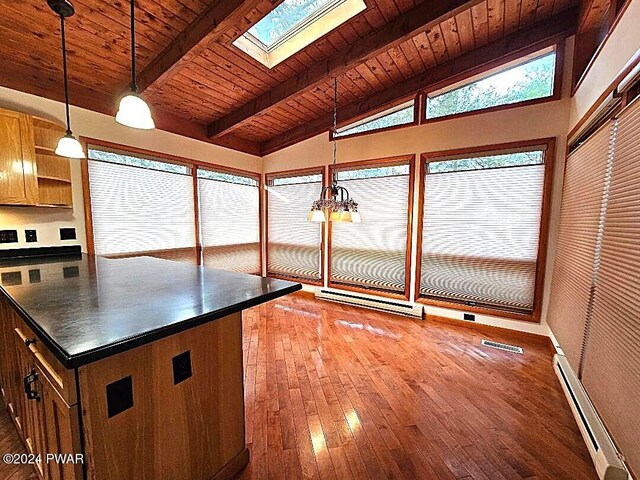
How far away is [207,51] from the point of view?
2.70 metres

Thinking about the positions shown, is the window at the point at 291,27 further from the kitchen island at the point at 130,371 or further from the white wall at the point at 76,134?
the kitchen island at the point at 130,371

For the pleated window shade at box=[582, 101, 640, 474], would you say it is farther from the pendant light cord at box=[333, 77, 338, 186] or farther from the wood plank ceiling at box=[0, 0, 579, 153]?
the pendant light cord at box=[333, 77, 338, 186]

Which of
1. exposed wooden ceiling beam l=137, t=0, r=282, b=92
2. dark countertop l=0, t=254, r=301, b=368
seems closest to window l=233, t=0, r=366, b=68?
exposed wooden ceiling beam l=137, t=0, r=282, b=92

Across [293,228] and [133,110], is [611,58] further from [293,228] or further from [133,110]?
[293,228]

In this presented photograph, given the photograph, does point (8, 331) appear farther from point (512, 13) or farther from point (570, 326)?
point (512, 13)

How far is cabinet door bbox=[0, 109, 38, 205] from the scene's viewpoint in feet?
7.56

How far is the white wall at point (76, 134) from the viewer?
2590 mm

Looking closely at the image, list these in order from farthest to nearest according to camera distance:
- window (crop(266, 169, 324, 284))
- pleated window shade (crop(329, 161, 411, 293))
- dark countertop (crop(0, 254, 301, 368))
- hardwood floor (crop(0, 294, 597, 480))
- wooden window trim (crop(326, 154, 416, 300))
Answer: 1. window (crop(266, 169, 324, 284))
2. pleated window shade (crop(329, 161, 411, 293))
3. wooden window trim (crop(326, 154, 416, 300))
4. hardwood floor (crop(0, 294, 597, 480))
5. dark countertop (crop(0, 254, 301, 368))

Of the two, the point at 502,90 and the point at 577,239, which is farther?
the point at 502,90

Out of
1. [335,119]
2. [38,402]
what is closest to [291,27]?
[335,119]

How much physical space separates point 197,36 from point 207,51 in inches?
18.6

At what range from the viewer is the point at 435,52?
3131 mm

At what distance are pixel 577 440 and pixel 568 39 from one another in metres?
3.62

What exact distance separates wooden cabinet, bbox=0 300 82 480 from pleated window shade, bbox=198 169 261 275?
9.02ft
